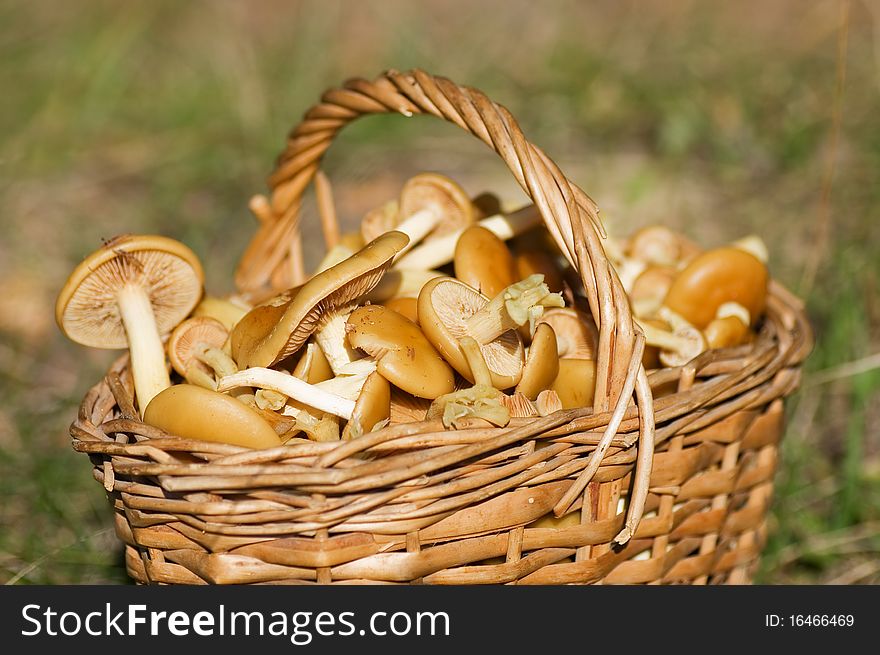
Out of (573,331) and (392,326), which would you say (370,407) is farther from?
(573,331)

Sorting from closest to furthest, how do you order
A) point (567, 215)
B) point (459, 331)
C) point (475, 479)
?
point (475, 479), point (567, 215), point (459, 331)

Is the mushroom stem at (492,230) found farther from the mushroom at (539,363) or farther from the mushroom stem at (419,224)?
the mushroom at (539,363)

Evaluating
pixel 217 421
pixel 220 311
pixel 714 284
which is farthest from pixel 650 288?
pixel 217 421

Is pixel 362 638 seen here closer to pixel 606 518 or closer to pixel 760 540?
pixel 606 518

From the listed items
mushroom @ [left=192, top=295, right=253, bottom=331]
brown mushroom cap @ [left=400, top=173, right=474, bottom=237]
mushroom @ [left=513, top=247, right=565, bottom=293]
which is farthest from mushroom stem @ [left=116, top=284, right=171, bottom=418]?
mushroom @ [left=513, top=247, right=565, bottom=293]

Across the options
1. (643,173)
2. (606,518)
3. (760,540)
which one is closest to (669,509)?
(606,518)

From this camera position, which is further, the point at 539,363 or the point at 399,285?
the point at 399,285

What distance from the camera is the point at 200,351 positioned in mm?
1654

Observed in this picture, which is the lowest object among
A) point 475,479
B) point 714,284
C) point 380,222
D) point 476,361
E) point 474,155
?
point 475,479

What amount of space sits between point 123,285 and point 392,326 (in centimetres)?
61

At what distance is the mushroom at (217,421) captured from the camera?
1.33 m

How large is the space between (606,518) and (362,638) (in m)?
0.45

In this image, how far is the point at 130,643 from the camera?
1336mm

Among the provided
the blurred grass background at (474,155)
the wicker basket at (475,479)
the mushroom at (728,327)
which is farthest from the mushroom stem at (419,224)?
the blurred grass background at (474,155)
